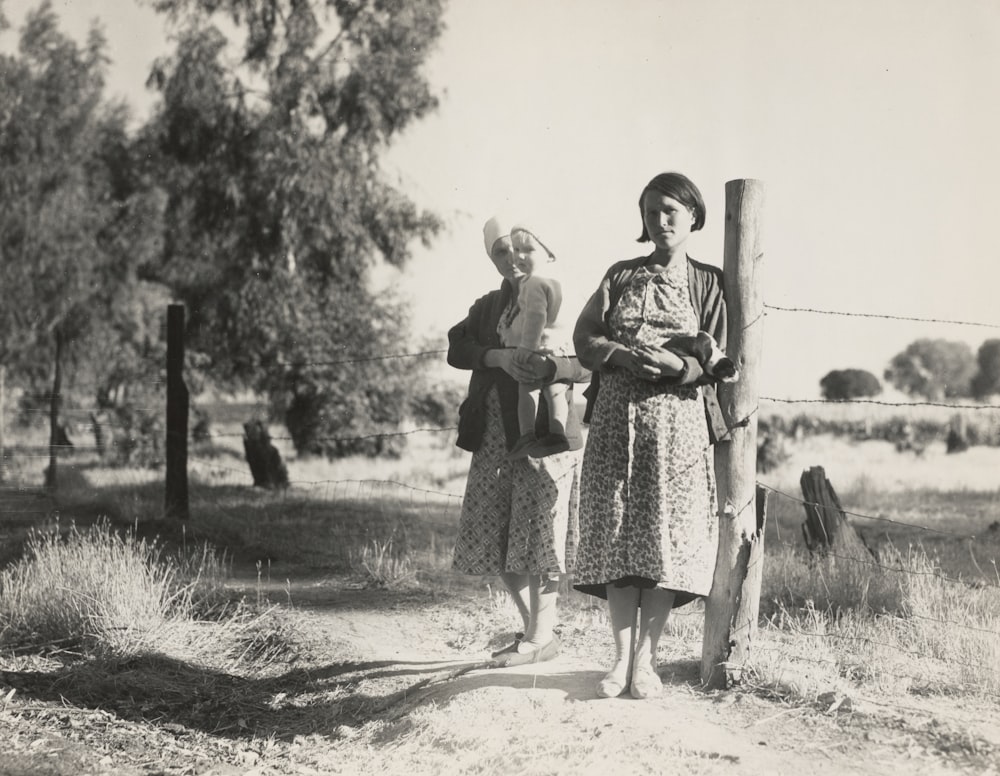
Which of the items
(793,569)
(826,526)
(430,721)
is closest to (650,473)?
(430,721)

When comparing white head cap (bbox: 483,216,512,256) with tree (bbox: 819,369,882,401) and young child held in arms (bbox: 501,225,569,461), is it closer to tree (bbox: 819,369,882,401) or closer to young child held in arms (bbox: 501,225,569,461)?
young child held in arms (bbox: 501,225,569,461)

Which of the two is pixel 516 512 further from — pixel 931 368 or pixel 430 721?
pixel 931 368

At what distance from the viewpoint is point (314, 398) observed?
55.3 feet

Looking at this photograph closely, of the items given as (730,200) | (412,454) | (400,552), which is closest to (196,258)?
(412,454)

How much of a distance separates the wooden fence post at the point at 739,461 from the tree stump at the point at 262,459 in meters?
10.4

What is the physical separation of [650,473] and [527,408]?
79 cm

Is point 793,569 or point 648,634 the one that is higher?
point 648,634

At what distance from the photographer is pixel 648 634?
4168 mm

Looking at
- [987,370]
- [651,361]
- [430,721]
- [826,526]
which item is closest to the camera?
[651,361]

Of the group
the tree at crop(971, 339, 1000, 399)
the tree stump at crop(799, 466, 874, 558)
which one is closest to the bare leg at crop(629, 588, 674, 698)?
the tree stump at crop(799, 466, 874, 558)

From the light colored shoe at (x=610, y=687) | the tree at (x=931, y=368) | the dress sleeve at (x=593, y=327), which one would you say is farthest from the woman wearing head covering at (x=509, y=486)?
the tree at (x=931, y=368)

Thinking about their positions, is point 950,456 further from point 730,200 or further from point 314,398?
point 730,200

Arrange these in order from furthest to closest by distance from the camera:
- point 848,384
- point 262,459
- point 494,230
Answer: point 848,384 → point 262,459 → point 494,230

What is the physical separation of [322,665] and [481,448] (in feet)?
5.26
